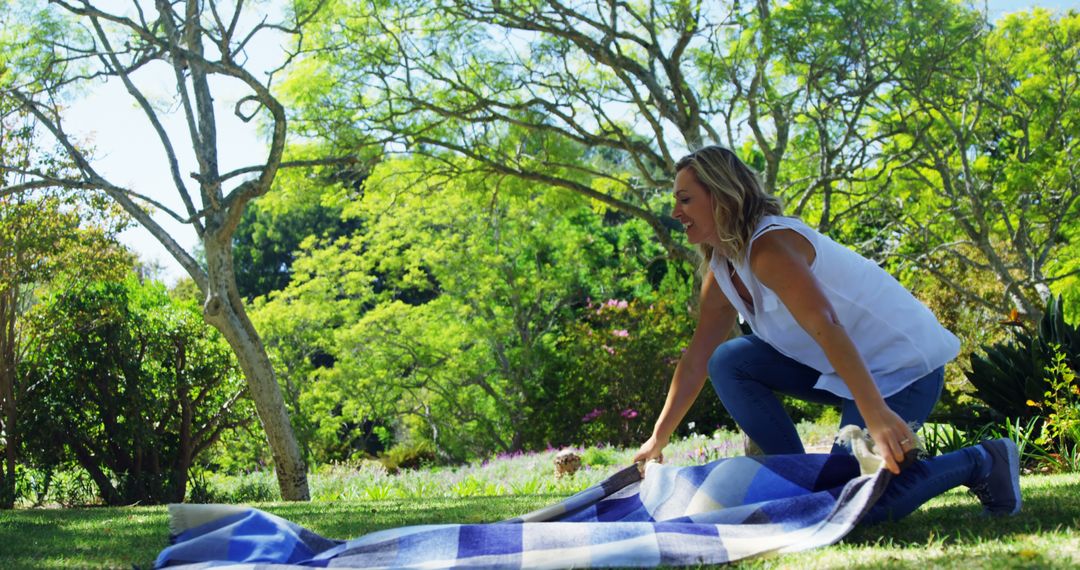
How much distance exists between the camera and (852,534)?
265 centimetres

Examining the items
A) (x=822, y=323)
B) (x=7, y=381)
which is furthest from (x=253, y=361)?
(x=822, y=323)

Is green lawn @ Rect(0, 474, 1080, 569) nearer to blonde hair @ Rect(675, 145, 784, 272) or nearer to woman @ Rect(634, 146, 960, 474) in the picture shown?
woman @ Rect(634, 146, 960, 474)

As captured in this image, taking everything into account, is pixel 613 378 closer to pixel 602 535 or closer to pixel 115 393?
pixel 115 393

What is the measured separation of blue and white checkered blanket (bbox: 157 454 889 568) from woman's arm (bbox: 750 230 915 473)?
0.11 meters

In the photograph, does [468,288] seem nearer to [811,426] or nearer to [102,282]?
[811,426]

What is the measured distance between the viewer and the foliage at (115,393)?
9.29m

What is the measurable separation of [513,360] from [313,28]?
9.55 metres

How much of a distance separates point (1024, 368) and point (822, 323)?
15.5ft

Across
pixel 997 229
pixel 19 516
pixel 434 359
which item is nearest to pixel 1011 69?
pixel 997 229

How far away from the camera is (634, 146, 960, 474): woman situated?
106 inches

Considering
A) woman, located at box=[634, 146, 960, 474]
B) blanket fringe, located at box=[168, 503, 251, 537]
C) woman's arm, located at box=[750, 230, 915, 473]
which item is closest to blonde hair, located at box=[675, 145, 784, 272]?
woman, located at box=[634, 146, 960, 474]

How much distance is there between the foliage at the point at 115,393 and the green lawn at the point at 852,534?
173 inches

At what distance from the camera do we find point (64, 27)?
30.9 ft

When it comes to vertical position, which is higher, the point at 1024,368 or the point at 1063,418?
the point at 1024,368
